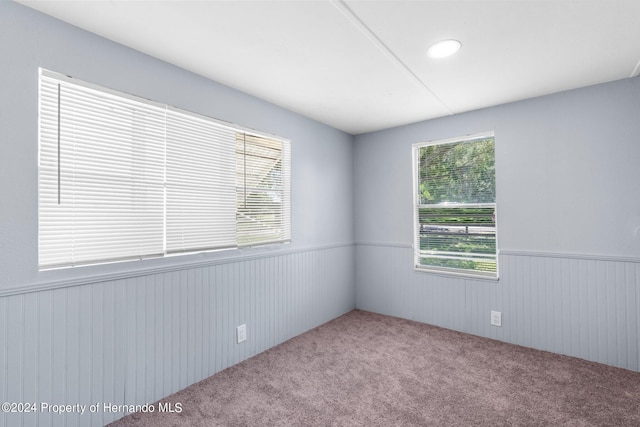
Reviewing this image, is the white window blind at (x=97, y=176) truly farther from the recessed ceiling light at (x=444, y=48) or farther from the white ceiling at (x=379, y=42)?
the recessed ceiling light at (x=444, y=48)

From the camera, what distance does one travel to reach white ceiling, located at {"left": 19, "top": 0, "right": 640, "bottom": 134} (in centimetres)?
167

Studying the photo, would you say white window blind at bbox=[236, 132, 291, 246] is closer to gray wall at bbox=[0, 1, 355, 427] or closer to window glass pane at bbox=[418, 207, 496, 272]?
gray wall at bbox=[0, 1, 355, 427]

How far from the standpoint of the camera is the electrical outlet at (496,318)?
3132 mm

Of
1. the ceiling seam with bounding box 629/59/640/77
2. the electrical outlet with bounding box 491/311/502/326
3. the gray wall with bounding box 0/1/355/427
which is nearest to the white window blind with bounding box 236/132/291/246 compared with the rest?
the gray wall with bounding box 0/1/355/427

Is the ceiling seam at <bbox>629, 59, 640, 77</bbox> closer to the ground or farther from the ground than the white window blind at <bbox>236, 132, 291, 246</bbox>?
farther from the ground

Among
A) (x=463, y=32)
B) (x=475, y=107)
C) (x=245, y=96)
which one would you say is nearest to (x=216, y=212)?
(x=245, y=96)

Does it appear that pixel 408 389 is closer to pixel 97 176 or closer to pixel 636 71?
pixel 97 176

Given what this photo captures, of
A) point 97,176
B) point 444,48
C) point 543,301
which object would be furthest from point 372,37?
Result: point 543,301

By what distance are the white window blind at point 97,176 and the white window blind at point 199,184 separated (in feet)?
0.28

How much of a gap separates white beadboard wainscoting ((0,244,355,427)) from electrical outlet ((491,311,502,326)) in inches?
81.2

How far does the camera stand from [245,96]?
281 centimetres

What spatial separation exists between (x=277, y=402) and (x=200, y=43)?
2.47 m

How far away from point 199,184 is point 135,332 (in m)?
1.14

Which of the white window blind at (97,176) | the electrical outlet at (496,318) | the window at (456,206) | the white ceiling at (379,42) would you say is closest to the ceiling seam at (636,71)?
the white ceiling at (379,42)
